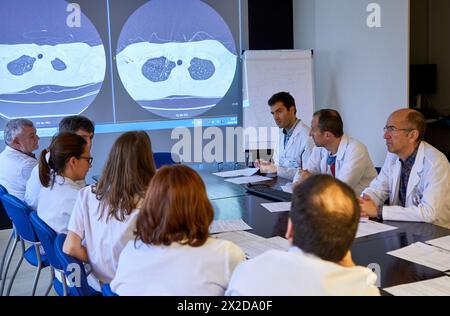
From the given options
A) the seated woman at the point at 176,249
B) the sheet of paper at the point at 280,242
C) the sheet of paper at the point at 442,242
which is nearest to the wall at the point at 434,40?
the sheet of paper at the point at 442,242

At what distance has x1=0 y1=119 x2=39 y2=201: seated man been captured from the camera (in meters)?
3.65

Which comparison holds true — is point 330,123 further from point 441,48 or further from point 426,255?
point 441,48

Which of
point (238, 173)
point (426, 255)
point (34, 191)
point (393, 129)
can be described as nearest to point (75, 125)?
point (34, 191)

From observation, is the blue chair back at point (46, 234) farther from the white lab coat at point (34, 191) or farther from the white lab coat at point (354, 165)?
the white lab coat at point (354, 165)

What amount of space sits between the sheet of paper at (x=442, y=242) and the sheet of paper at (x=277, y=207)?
82cm

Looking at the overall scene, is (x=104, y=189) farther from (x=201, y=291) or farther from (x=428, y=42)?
(x=428, y=42)

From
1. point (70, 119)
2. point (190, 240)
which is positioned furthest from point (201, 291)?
point (70, 119)

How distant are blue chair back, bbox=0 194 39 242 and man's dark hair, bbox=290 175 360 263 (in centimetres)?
188

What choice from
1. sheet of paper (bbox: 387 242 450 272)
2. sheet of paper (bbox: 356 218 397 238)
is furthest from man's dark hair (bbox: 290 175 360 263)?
sheet of paper (bbox: 356 218 397 238)

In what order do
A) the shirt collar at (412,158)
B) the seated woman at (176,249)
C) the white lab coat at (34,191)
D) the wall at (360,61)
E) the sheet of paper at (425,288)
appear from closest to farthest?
the seated woman at (176,249) < the sheet of paper at (425,288) < the shirt collar at (412,158) < the white lab coat at (34,191) < the wall at (360,61)

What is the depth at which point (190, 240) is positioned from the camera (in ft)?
4.90

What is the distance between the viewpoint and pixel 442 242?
2.14m

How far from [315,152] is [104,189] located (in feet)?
7.54

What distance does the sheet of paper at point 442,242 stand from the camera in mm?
2078
